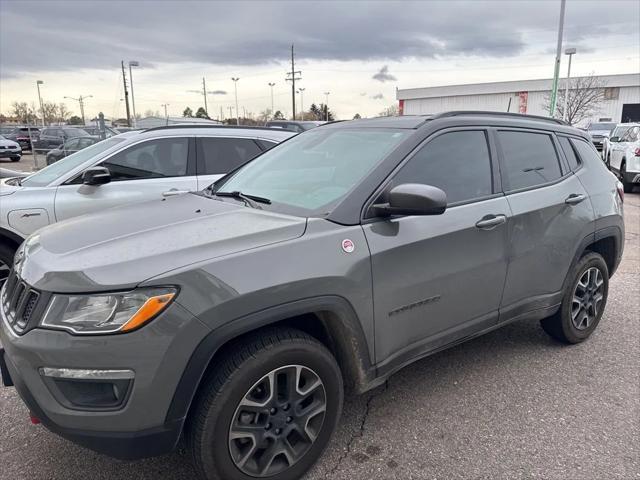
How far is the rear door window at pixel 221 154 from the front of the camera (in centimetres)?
569

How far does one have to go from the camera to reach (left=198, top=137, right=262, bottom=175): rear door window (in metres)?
5.69

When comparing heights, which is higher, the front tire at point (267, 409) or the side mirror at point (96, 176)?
the side mirror at point (96, 176)

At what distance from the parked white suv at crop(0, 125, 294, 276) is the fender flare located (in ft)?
8.48

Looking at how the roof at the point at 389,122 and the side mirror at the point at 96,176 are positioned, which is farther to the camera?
the side mirror at the point at 96,176

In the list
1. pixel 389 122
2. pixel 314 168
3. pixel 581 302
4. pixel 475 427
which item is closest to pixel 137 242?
pixel 314 168

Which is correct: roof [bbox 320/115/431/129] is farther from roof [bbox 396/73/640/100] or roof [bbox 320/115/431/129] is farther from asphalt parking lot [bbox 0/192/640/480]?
roof [bbox 396/73/640/100]

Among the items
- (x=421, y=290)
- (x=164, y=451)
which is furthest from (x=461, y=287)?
(x=164, y=451)

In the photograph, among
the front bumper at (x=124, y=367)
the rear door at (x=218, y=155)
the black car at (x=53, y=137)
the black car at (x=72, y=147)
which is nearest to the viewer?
the front bumper at (x=124, y=367)

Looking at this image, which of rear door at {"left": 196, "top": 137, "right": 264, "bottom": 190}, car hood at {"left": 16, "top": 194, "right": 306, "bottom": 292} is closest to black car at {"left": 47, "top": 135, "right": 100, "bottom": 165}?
rear door at {"left": 196, "top": 137, "right": 264, "bottom": 190}

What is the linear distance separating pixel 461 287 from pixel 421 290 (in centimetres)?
35

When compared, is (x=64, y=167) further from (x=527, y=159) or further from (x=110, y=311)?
(x=527, y=159)

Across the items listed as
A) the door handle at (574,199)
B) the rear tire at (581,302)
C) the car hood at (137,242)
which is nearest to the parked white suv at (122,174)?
the car hood at (137,242)

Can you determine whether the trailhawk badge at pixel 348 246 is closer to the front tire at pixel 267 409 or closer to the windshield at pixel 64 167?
the front tire at pixel 267 409

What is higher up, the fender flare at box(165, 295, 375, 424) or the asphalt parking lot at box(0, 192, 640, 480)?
the fender flare at box(165, 295, 375, 424)
